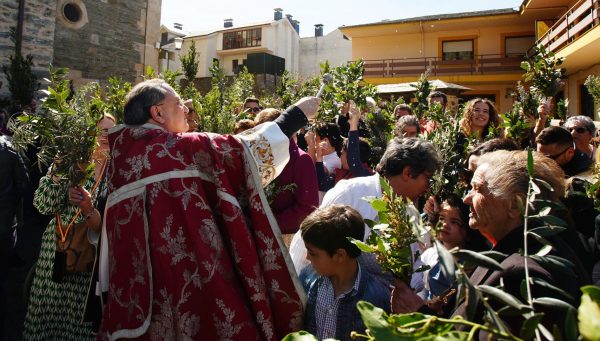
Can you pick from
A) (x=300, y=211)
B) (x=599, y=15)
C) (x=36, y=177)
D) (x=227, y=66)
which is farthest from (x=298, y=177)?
(x=227, y=66)

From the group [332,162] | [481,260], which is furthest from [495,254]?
[332,162]

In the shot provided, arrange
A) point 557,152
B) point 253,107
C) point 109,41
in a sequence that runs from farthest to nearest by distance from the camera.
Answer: point 109,41 < point 253,107 < point 557,152

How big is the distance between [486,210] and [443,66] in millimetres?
24566

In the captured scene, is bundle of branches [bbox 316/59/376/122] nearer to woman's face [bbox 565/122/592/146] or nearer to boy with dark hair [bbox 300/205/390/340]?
boy with dark hair [bbox 300/205/390/340]

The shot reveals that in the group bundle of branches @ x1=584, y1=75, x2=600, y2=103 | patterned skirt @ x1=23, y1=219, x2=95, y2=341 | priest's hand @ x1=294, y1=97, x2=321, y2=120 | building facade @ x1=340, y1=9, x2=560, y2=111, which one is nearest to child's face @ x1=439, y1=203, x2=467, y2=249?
priest's hand @ x1=294, y1=97, x2=321, y2=120

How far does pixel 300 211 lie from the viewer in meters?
3.28

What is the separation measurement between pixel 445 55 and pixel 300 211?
24155 millimetres

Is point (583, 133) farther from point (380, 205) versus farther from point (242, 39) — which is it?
point (242, 39)

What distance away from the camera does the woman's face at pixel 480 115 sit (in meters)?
4.84

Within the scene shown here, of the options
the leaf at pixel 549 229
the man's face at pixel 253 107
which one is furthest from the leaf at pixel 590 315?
the man's face at pixel 253 107

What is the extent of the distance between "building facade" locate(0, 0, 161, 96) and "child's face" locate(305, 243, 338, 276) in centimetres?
1327

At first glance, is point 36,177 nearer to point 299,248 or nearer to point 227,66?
point 299,248

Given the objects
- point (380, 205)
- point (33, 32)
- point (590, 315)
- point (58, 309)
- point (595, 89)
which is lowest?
point (58, 309)

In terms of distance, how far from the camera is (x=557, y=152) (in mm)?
3676
